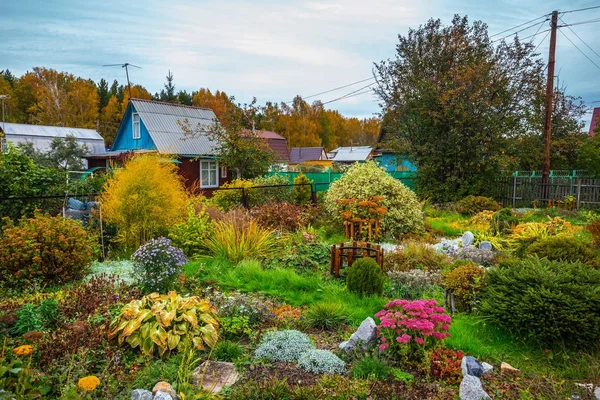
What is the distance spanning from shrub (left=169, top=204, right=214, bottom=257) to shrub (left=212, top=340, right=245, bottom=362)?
4.00m

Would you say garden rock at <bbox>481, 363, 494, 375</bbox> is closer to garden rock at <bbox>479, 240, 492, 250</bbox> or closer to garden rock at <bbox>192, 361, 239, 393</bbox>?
garden rock at <bbox>192, 361, 239, 393</bbox>

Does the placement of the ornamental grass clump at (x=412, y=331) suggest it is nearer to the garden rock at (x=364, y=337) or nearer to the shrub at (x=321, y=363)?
the garden rock at (x=364, y=337)

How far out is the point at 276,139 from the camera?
4197 cm

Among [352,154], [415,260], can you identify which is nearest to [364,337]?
[415,260]

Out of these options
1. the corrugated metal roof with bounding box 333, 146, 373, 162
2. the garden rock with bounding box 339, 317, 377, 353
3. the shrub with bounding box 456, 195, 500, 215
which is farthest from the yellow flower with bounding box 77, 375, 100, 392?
the corrugated metal roof with bounding box 333, 146, 373, 162

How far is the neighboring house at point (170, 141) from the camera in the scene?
67.6ft

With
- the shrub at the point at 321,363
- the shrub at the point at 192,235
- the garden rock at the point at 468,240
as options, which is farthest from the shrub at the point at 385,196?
the shrub at the point at 321,363

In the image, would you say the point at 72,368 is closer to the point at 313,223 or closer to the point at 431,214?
the point at 313,223

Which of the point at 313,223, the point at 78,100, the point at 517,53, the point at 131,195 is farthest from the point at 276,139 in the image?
the point at 131,195

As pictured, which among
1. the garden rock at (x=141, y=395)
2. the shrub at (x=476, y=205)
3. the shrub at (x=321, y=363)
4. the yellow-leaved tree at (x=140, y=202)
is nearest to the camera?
the garden rock at (x=141, y=395)

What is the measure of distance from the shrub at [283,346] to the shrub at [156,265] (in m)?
1.72

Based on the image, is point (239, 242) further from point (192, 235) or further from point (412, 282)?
point (412, 282)

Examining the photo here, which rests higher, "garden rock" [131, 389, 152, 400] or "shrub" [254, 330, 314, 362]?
"garden rock" [131, 389, 152, 400]

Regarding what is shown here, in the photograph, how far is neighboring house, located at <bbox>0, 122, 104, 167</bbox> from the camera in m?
27.4
